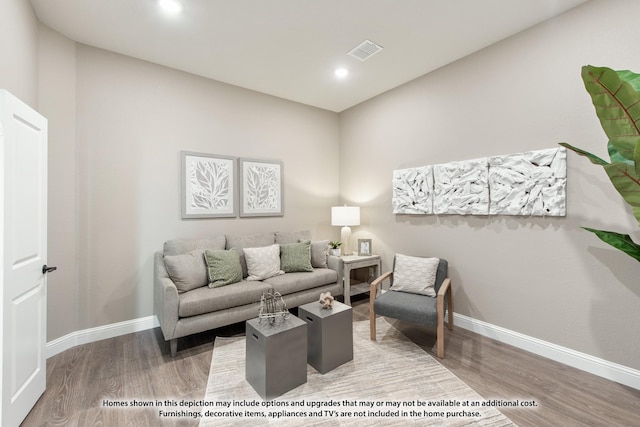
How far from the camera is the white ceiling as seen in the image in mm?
2350

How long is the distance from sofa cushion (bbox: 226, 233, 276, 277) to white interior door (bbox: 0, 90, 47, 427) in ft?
5.60

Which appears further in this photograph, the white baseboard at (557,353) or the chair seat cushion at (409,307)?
the chair seat cushion at (409,307)

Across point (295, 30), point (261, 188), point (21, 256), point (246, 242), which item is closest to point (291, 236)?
point (246, 242)

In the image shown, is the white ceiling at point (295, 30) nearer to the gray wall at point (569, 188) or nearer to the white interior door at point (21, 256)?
the gray wall at point (569, 188)

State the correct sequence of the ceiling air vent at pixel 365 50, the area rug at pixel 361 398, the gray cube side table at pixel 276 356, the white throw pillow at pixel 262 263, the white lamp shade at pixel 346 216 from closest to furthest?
1. the area rug at pixel 361 398
2. the gray cube side table at pixel 276 356
3. the ceiling air vent at pixel 365 50
4. the white throw pillow at pixel 262 263
5. the white lamp shade at pixel 346 216

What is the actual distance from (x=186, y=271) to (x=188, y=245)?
1.38ft

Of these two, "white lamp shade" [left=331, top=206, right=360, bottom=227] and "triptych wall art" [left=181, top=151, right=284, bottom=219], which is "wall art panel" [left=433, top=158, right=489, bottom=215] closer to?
"white lamp shade" [left=331, top=206, right=360, bottom=227]

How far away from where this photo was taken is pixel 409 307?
2701 mm

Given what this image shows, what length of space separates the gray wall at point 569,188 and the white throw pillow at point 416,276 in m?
0.36

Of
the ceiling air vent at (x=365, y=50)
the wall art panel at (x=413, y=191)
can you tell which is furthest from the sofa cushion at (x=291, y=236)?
the ceiling air vent at (x=365, y=50)

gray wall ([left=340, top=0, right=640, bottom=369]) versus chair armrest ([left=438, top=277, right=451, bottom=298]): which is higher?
gray wall ([left=340, top=0, right=640, bottom=369])

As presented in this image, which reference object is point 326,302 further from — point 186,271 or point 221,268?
point 186,271

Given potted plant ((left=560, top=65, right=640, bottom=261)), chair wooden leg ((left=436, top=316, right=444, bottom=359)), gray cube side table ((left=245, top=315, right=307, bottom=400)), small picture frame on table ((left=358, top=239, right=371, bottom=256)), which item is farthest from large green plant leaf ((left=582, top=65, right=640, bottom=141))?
small picture frame on table ((left=358, top=239, right=371, bottom=256))

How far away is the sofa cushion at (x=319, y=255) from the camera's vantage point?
385 centimetres
